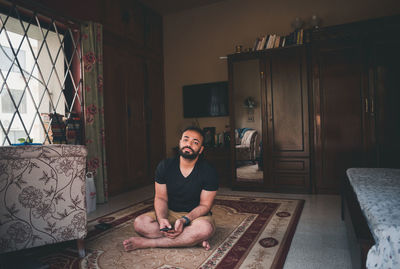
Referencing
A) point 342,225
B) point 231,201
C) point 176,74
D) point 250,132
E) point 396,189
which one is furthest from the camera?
point 176,74

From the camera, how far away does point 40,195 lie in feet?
5.09

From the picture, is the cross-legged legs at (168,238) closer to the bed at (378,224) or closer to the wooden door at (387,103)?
the bed at (378,224)

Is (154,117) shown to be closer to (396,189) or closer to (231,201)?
(231,201)

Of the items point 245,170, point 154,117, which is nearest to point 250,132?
point 245,170

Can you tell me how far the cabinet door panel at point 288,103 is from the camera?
338 cm

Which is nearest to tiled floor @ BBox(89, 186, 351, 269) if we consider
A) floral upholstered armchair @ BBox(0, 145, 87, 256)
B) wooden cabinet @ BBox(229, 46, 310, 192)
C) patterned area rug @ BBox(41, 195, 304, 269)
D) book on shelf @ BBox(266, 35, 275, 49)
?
patterned area rug @ BBox(41, 195, 304, 269)

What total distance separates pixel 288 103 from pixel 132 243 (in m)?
2.51

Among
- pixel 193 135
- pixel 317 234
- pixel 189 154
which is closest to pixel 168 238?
pixel 189 154

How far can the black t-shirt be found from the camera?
183cm

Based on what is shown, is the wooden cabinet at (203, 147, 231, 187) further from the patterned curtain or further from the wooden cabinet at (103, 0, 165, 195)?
the patterned curtain

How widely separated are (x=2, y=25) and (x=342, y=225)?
346cm

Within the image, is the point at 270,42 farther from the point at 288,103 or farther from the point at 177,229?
the point at 177,229

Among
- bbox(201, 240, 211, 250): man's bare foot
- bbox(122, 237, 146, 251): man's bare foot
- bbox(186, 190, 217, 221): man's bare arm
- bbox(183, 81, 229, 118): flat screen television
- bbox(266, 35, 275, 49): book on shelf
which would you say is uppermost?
bbox(266, 35, 275, 49): book on shelf

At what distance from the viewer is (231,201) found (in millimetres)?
3111
